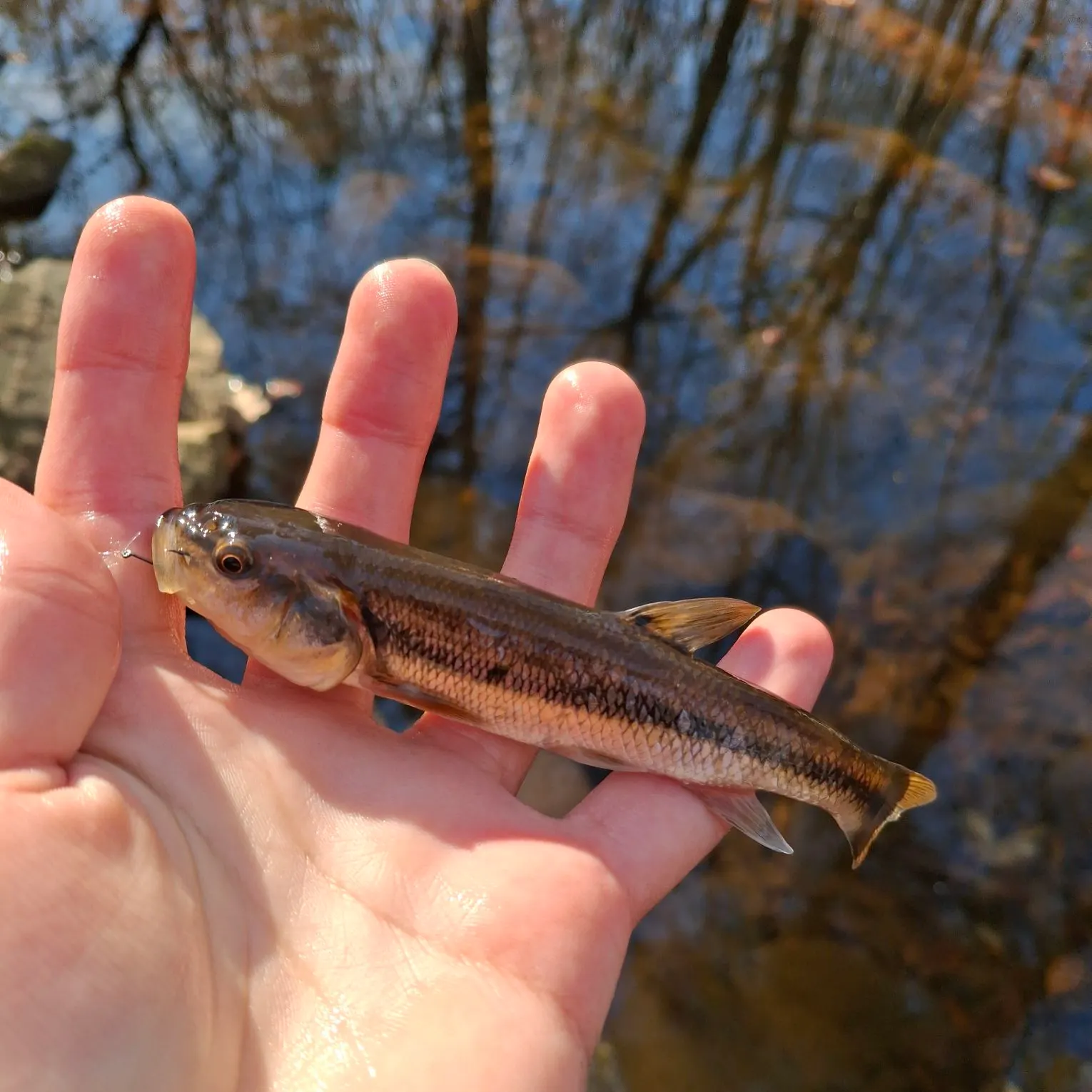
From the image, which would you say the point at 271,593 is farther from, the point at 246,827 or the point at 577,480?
the point at 577,480

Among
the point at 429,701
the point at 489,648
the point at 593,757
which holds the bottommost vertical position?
the point at 593,757

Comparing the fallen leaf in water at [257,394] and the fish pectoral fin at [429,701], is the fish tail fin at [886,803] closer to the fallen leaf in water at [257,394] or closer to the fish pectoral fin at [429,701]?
the fish pectoral fin at [429,701]

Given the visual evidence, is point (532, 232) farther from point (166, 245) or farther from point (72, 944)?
point (72, 944)

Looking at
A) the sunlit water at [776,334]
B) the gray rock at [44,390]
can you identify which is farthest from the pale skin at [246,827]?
the gray rock at [44,390]

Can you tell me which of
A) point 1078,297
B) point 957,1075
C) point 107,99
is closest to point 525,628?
point 957,1075

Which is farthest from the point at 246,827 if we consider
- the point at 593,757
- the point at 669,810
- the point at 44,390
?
the point at 44,390

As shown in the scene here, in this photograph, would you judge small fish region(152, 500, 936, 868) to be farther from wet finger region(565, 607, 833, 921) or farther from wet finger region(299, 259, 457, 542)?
wet finger region(299, 259, 457, 542)
